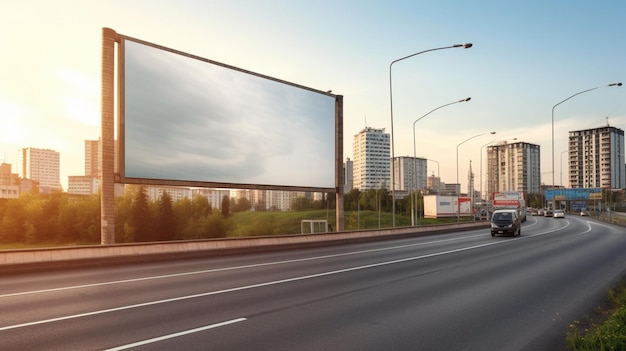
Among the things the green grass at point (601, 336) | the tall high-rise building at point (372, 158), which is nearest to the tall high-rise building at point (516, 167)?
the tall high-rise building at point (372, 158)

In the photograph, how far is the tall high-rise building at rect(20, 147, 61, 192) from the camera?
139m

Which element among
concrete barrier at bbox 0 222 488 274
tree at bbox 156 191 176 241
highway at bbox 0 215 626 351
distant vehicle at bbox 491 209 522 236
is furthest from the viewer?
tree at bbox 156 191 176 241

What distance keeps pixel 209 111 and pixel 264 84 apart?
13.5 feet

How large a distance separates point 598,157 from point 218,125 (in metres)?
168

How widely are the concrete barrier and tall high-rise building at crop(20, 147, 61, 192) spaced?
13471 cm

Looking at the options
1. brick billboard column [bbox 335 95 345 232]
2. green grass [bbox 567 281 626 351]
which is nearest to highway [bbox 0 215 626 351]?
green grass [bbox 567 281 626 351]

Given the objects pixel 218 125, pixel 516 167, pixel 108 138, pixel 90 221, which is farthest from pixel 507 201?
pixel 516 167

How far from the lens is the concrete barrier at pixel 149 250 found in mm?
13328

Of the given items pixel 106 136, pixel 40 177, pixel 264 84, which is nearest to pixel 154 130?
pixel 106 136

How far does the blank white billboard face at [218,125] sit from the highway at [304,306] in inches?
302

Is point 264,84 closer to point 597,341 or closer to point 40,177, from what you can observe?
point 597,341

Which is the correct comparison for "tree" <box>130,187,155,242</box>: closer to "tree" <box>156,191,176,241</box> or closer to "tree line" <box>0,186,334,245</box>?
"tree line" <box>0,186,334,245</box>

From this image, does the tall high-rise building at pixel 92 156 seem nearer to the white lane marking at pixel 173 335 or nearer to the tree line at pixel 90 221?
the tree line at pixel 90 221

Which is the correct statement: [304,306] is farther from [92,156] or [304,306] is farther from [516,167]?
[516,167]
